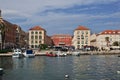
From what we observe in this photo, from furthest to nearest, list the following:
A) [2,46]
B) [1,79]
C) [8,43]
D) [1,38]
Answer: [8,43], [2,46], [1,38], [1,79]

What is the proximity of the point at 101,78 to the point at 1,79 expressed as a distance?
15.6 m

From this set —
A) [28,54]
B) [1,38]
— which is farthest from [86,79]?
[1,38]

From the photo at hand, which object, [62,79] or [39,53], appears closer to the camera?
[62,79]

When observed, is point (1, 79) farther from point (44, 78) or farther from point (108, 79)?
point (108, 79)

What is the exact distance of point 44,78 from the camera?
5378 centimetres

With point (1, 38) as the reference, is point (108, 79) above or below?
below

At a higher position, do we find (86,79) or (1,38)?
(1,38)

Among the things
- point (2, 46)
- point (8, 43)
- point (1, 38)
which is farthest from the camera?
point (8, 43)

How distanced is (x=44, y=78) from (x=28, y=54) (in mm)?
85864

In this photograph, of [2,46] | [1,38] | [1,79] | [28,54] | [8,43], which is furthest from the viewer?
[8,43]

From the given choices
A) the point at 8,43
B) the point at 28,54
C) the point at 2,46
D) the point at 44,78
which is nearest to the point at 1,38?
the point at 2,46

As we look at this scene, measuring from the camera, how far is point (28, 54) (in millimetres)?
139000

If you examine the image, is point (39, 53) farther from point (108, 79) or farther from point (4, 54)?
point (108, 79)

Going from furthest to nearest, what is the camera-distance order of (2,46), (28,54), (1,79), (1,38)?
(2,46) → (1,38) → (28,54) → (1,79)
